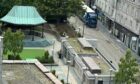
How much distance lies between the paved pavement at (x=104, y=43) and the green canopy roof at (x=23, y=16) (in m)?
15.8

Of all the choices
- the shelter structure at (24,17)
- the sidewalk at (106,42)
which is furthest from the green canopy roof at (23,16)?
the sidewalk at (106,42)

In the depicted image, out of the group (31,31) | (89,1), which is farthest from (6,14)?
(89,1)

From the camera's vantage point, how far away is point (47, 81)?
47.1 metres

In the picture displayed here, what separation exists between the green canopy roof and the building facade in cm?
2120

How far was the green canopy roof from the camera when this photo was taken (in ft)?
317

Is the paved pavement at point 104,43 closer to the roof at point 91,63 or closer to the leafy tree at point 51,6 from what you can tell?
the leafy tree at point 51,6

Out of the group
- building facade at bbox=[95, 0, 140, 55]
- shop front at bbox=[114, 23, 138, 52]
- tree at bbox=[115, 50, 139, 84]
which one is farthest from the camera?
shop front at bbox=[114, 23, 138, 52]

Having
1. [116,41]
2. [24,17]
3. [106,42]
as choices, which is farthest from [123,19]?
[24,17]

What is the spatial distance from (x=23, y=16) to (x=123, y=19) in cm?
2539

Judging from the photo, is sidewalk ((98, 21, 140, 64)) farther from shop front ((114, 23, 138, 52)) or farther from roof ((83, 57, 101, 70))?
roof ((83, 57, 101, 70))

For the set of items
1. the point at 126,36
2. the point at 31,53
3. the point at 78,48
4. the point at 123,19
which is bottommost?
the point at 126,36

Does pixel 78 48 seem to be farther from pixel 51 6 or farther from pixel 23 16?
pixel 51 6

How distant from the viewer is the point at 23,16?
97.3 metres

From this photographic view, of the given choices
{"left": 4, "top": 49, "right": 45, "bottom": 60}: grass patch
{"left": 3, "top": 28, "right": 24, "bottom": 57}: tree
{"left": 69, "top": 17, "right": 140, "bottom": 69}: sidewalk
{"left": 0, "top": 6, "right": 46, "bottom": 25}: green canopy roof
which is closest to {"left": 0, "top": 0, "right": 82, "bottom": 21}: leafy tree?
{"left": 0, "top": 6, "right": 46, "bottom": 25}: green canopy roof
